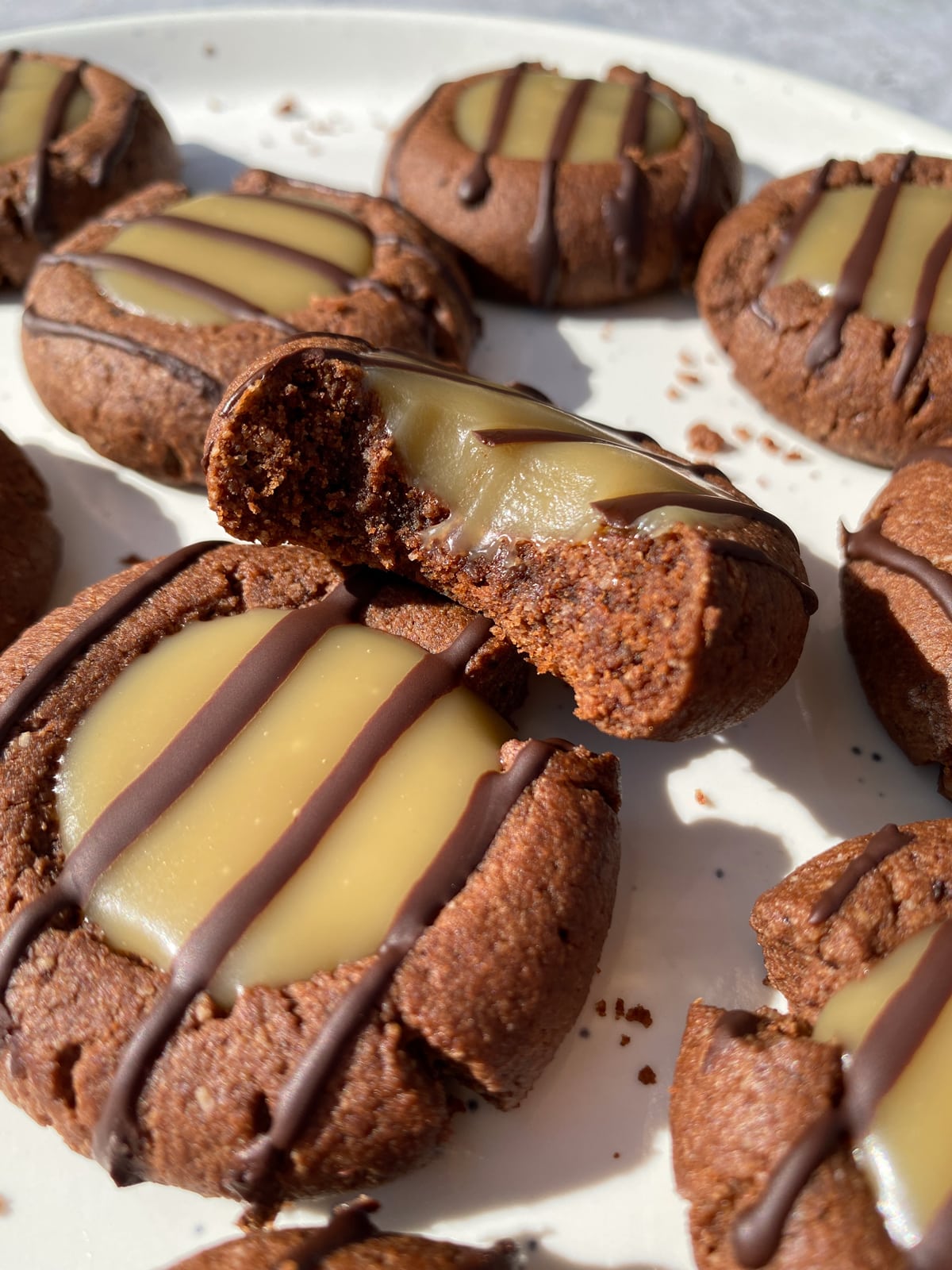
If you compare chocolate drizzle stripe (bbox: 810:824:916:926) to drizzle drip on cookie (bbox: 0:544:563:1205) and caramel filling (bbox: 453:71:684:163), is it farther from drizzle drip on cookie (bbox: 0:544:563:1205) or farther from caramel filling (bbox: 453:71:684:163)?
caramel filling (bbox: 453:71:684:163)

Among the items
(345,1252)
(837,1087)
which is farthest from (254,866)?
(837,1087)

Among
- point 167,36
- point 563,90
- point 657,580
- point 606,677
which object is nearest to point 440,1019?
point 606,677

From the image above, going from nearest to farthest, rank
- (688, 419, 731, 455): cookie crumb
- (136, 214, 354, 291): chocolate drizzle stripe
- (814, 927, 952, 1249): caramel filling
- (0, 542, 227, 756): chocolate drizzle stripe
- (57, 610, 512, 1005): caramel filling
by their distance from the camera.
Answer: (814, 927, 952, 1249): caramel filling → (57, 610, 512, 1005): caramel filling → (0, 542, 227, 756): chocolate drizzle stripe → (136, 214, 354, 291): chocolate drizzle stripe → (688, 419, 731, 455): cookie crumb

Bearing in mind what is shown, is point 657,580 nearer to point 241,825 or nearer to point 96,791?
point 241,825

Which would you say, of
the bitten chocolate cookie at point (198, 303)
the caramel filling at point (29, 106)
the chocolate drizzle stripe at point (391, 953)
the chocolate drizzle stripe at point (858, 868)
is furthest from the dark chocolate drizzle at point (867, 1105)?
the caramel filling at point (29, 106)

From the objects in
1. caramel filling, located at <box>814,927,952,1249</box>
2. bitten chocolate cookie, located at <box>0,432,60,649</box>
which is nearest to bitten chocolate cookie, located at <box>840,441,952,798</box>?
caramel filling, located at <box>814,927,952,1249</box>
